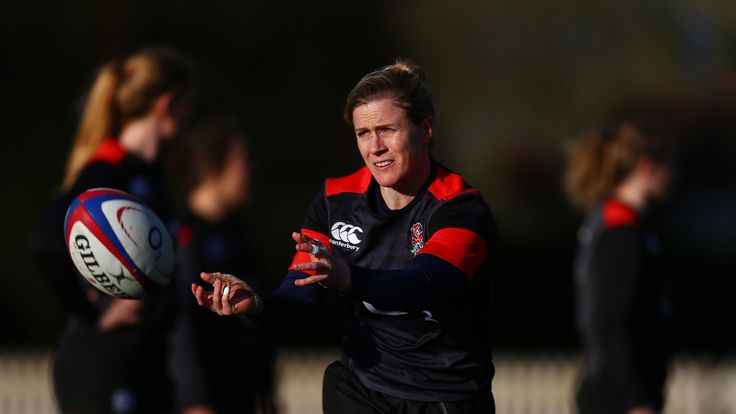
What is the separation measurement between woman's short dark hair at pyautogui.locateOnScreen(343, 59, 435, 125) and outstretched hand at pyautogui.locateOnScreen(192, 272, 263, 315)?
80 centimetres

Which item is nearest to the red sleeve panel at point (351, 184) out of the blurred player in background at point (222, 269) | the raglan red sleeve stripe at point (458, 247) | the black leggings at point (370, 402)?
the raglan red sleeve stripe at point (458, 247)

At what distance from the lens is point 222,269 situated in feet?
20.7

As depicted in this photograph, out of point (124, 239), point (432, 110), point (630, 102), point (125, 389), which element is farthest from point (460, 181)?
point (630, 102)

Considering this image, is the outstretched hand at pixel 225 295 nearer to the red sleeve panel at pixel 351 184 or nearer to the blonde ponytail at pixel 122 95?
the red sleeve panel at pixel 351 184

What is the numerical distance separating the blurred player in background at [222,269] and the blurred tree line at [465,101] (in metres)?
8.87

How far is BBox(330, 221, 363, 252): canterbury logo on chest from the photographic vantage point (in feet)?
13.7

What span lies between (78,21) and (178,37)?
54.4 inches

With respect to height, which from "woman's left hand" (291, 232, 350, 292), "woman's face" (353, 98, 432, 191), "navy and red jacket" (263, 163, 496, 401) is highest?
"woman's face" (353, 98, 432, 191)

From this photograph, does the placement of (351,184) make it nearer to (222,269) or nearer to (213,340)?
(222,269)

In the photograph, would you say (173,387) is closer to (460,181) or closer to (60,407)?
(60,407)

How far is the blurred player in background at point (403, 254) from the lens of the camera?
4.03m

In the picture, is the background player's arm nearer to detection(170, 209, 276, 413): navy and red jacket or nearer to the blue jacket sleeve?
detection(170, 209, 276, 413): navy and red jacket

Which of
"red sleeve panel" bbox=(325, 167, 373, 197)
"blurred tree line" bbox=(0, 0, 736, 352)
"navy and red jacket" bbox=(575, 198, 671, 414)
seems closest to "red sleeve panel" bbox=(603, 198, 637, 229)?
"navy and red jacket" bbox=(575, 198, 671, 414)

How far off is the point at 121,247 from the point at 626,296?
2689 mm
